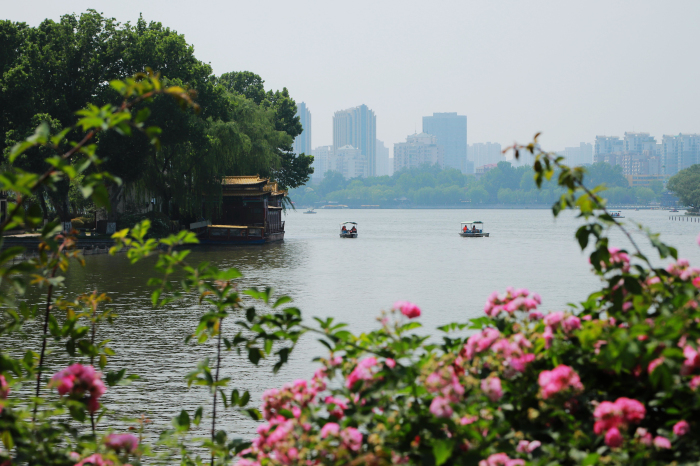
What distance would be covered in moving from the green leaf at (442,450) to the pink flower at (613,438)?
59 centimetres

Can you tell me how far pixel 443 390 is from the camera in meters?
2.73

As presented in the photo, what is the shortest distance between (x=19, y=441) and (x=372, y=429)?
58.6 inches

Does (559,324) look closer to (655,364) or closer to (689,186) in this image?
(655,364)

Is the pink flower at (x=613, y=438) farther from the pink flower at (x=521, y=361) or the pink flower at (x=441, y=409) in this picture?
the pink flower at (x=441, y=409)

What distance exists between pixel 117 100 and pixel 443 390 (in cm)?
3768

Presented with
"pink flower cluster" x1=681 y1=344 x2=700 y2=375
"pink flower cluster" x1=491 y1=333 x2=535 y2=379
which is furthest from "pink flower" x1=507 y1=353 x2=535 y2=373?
"pink flower cluster" x1=681 y1=344 x2=700 y2=375

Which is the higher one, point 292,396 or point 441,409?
point 441,409

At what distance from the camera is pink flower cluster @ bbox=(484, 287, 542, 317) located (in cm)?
359

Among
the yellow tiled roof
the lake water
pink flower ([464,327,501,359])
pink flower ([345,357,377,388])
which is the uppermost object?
the yellow tiled roof

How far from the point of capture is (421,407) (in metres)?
3.18

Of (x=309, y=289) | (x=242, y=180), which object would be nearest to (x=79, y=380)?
(x=309, y=289)

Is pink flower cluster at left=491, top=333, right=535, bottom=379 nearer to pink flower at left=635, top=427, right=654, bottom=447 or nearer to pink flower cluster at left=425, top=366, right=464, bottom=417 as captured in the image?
pink flower cluster at left=425, top=366, right=464, bottom=417

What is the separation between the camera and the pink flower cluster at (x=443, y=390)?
268 centimetres

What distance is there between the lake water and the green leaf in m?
5.85
